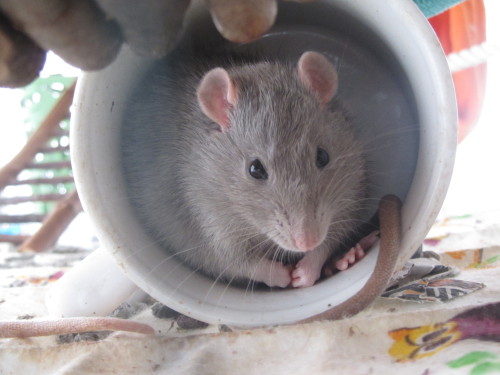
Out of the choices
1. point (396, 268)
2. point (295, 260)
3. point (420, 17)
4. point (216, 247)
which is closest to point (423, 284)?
point (396, 268)

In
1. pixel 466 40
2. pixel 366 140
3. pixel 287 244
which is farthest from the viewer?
pixel 466 40

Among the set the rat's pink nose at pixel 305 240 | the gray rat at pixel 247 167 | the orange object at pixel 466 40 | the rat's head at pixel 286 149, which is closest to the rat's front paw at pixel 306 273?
the gray rat at pixel 247 167

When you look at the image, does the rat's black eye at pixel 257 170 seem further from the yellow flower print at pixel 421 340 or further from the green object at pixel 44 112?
the green object at pixel 44 112

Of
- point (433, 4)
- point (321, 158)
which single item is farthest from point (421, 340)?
point (433, 4)

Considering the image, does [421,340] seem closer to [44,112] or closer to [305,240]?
[305,240]

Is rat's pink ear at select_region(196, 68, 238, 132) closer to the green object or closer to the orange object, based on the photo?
the orange object

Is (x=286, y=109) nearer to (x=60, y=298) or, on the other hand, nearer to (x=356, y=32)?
(x=356, y=32)
